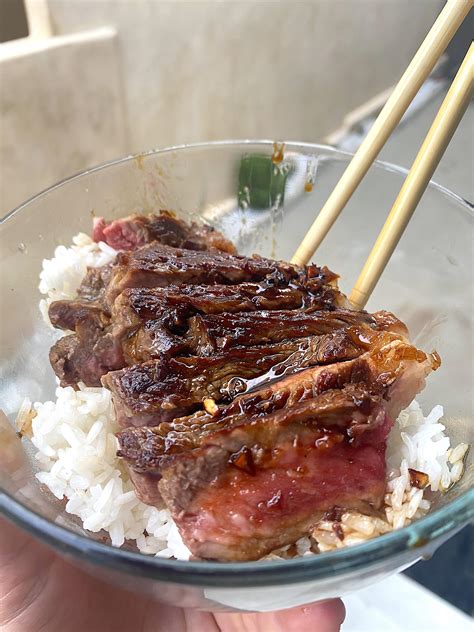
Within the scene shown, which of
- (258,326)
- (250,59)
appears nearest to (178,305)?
(258,326)

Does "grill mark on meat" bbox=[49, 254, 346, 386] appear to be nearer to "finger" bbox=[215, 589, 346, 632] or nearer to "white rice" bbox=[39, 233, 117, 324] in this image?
"white rice" bbox=[39, 233, 117, 324]

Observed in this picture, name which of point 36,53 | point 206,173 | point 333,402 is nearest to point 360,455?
point 333,402

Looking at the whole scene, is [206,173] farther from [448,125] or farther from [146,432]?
[146,432]

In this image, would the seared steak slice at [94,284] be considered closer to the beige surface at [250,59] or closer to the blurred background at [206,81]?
the blurred background at [206,81]

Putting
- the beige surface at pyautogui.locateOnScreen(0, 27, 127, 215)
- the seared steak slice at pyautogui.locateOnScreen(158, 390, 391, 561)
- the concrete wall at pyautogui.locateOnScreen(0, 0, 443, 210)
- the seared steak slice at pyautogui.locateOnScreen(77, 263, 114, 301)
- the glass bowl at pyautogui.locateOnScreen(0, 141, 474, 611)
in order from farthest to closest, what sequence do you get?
1. the concrete wall at pyautogui.locateOnScreen(0, 0, 443, 210)
2. the beige surface at pyautogui.locateOnScreen(0, 27, 127, 215)
3. the seared steak slice at pyautogui.locateOnScreen(77, 263, 114, 301)
4. the seared steak slice at pyautogui.locateOnScreen(158, 390, 391, 561)
5. the glass bowl at pyautogui.locateOnScreen(0, 141, 474, 611)

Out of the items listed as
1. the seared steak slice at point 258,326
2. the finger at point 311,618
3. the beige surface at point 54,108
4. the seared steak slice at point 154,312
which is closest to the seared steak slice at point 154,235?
Answer: the seared steak slice at point 154,312

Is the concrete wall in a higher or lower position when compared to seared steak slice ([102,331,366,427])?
higher

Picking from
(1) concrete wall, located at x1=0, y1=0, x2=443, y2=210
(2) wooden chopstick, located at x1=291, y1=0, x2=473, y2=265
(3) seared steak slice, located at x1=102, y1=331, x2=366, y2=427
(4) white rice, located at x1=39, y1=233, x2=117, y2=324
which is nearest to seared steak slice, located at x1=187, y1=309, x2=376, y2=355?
(3) seared steak slice, located at x1=102, y1=331, x2=366, y2=427
